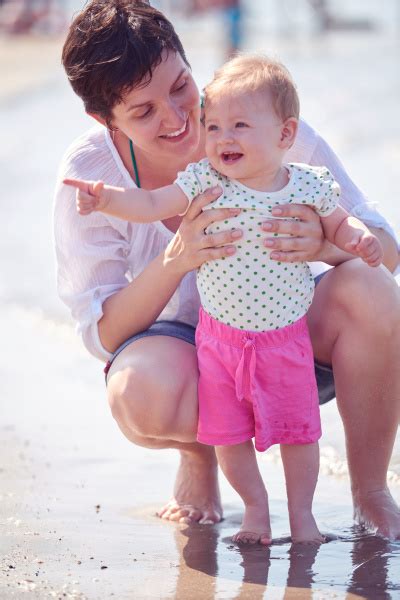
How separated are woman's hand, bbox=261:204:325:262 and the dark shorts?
0.96ft

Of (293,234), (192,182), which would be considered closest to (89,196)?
(192,182)

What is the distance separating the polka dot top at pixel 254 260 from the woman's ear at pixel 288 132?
8 centimetres

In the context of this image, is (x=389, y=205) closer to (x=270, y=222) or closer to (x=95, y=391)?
(x=95, y=391)

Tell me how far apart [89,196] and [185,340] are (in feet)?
1.97

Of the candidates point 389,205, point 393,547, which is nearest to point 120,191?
point 393,547

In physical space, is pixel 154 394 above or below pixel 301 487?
above

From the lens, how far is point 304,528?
119 inches

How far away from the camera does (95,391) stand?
4676mm

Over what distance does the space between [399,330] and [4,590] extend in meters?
1.16

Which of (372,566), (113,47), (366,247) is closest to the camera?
(372,566)

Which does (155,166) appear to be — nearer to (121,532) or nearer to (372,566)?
(121,532)

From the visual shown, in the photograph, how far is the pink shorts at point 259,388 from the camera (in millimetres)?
3021

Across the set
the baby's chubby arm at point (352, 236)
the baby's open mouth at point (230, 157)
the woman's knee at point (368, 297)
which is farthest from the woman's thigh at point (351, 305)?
the baby's open mouth at point (230, 157)

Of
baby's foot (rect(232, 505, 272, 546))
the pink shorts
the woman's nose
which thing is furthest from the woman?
baby's foot (rect(232, 505, 272, 546))
